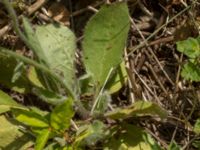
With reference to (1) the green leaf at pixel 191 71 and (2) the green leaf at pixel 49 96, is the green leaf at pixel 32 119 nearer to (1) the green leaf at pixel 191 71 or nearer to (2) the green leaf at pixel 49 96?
(2) the green leaf at pixel 49 96

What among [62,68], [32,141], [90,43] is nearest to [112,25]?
[90,43]

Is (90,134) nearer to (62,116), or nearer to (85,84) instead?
(62,116)

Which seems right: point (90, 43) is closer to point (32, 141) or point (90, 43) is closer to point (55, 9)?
point (55, 9)

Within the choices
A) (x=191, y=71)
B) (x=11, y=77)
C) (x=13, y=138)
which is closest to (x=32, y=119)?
(x=13, y=138)

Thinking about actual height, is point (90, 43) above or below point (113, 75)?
above

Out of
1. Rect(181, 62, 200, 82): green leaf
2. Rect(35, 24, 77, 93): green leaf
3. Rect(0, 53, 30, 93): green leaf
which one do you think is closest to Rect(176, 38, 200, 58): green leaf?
Rect(181, 62, 200, 82): green leaf

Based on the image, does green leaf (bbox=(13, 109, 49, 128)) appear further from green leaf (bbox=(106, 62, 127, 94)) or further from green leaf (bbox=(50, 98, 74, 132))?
green leaf (bbox=(106, 62, 127, 94))

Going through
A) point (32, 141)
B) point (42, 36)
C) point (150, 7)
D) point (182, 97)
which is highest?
point (42, 36)
